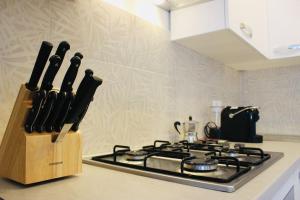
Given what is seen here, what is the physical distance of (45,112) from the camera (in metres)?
0.59

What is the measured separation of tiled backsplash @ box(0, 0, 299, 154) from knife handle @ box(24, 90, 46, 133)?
0.60ft

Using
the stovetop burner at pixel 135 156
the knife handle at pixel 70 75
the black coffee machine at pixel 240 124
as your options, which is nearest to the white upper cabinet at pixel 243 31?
the black coffee machine at pixel 240 124

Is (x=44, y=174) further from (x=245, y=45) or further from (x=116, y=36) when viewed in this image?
(x=245, y=45)

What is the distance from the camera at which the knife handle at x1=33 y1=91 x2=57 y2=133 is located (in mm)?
576

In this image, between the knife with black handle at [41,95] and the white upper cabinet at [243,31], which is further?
the white upper cabinet at [243,31]

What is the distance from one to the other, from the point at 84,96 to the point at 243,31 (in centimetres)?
103

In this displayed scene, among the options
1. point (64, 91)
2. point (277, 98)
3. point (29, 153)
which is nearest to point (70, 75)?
point (64, 91)

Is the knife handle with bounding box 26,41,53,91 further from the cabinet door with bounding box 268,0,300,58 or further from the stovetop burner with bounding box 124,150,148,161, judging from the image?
the cabinet door with bounding box 268,0,300,58

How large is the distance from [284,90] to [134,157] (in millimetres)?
1615

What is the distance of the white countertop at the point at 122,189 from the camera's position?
52cm

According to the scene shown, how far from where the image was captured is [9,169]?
61cm

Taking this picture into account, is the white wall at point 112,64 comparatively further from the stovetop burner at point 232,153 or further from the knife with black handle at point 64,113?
the stovetop burner at point 232,153

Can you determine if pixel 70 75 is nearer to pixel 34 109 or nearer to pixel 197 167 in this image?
pixel 34 109

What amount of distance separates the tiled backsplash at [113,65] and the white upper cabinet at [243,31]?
0.12 m
